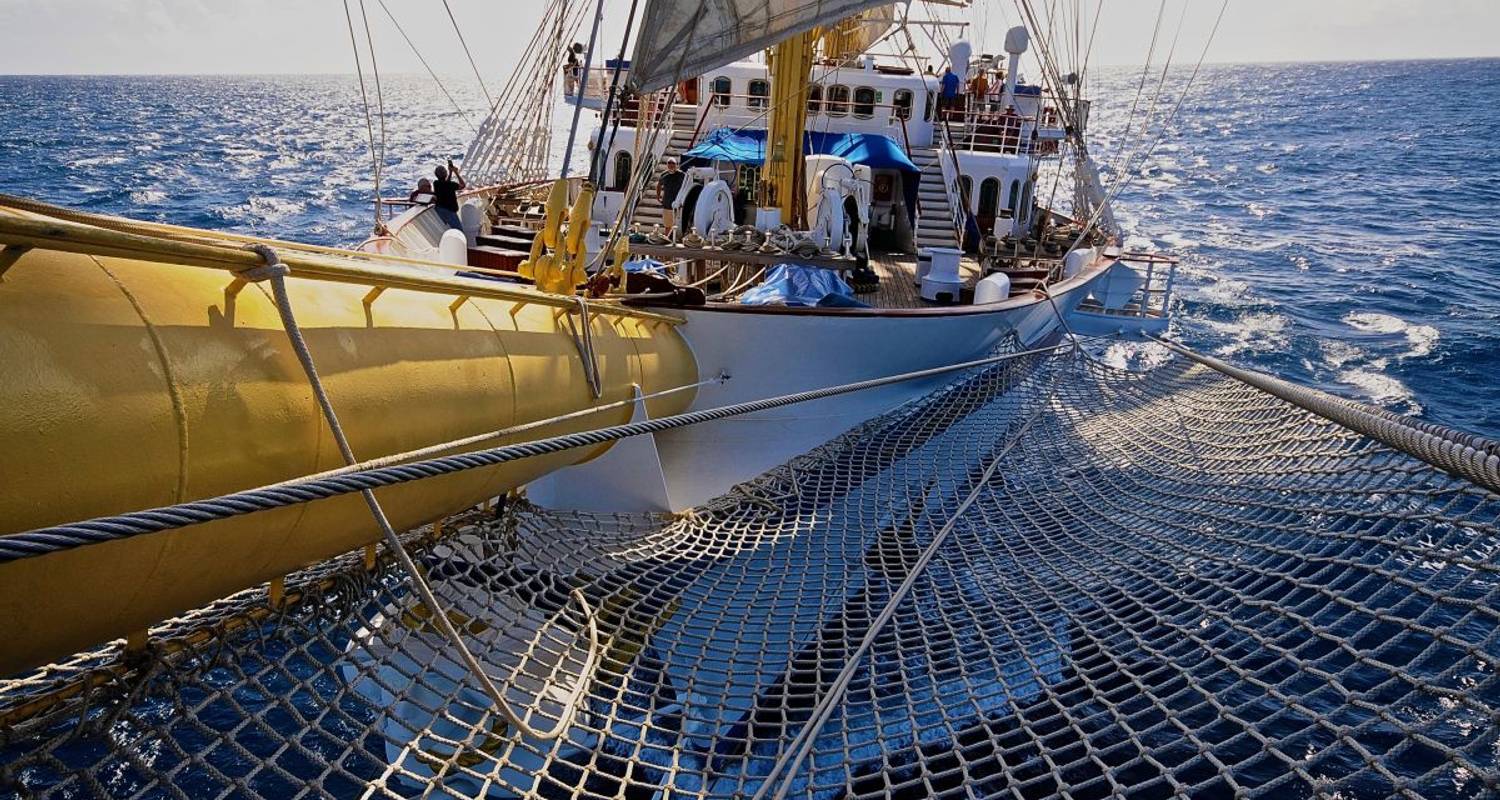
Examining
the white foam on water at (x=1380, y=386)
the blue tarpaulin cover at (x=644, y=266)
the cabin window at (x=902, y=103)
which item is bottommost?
the white foam on water at (x=1380, y=386)

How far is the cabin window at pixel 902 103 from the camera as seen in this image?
1588cm

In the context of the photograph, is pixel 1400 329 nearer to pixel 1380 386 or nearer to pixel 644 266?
pixel 1380 386

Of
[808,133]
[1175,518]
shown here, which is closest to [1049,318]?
[808,133]

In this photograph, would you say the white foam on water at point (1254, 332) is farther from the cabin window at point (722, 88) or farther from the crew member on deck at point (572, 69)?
the crew member on deck at point (572, 69)

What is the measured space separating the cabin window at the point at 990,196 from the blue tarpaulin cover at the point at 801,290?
27.0ft

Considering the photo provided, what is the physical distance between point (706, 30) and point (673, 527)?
385 centimetres

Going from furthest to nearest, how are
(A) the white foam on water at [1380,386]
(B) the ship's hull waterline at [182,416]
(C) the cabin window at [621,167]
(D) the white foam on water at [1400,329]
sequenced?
(D) the white foam on water at [1400,329]
(C) the cabin window at [621,167]
(A) the white foam on water at [1380,386]
(B) the ship's hull waterline at [182,416]

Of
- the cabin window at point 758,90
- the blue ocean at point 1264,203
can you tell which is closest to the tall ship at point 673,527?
the cabin window at point 758,90

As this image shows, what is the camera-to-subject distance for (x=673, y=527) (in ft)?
18.9

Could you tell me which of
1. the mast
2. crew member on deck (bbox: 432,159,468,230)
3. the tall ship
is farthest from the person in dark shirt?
crew member on deck (bbox: 432,159,468,230)

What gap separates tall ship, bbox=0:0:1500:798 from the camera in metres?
2.28

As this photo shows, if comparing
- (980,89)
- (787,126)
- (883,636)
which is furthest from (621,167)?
(883,636)

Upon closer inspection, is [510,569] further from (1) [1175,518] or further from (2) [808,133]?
(2) [808,133]

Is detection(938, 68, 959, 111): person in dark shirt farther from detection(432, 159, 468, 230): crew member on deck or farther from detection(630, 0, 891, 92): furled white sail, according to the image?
detection(630, 0, 891, 92): furled white sail
